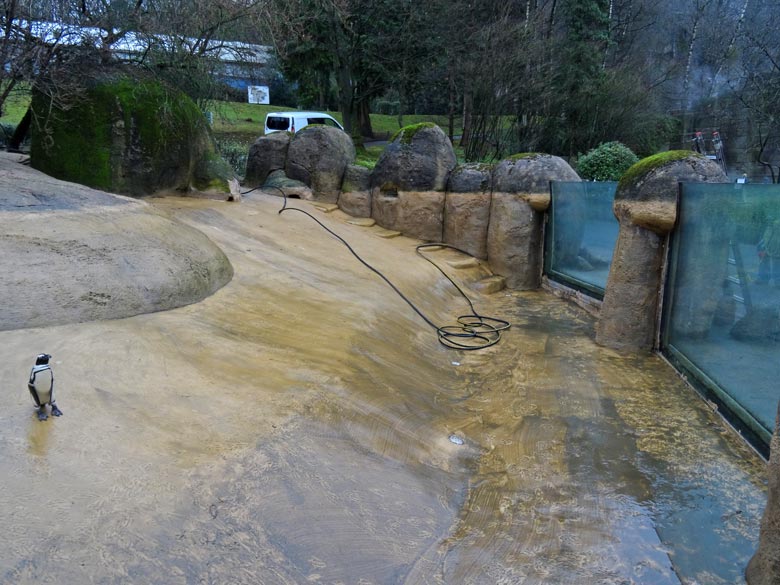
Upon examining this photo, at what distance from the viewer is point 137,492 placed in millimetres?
2889

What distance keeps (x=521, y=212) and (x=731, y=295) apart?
17.8 feet

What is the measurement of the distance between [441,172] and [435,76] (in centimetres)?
1169

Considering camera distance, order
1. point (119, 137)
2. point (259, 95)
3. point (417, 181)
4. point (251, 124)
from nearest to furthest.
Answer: point (119, 137), point (417, 181), point (251, 124), point (259, 95)

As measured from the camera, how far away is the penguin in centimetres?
305

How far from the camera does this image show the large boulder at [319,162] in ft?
41.3

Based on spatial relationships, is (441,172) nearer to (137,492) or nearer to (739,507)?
(739,507)

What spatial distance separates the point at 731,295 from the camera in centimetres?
551

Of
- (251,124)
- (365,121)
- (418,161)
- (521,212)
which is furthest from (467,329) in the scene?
(251,124)

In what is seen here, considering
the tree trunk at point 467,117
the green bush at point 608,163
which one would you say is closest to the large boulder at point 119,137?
the green bush at point 608,163

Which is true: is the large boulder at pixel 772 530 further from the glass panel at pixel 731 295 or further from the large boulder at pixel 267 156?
the large boulder at pixel 267 156

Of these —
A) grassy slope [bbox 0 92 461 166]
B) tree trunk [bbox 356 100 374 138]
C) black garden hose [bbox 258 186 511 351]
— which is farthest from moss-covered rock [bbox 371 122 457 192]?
tree trunk [bbox 356 100 374 138]

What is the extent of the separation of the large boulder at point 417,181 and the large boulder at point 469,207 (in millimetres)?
250

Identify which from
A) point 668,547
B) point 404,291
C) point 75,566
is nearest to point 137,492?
point 75,566

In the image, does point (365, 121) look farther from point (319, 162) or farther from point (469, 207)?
point (469, 207)
